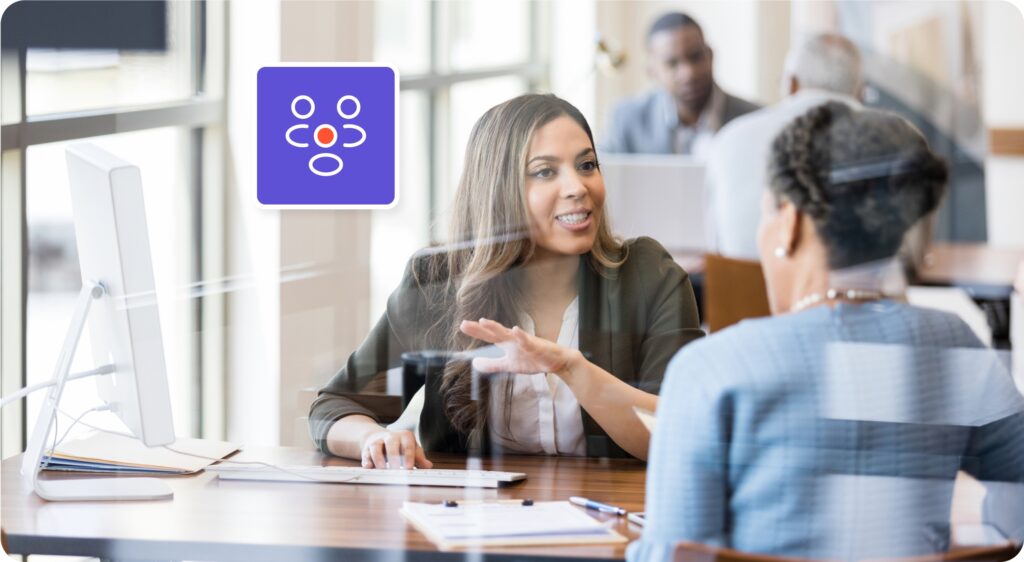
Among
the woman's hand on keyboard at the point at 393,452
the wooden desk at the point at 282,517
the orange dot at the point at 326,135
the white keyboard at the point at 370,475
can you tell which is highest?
the orange dot at the point at 326,135

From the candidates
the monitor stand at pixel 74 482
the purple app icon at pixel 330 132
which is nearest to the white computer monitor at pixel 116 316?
the monitor stand at pixel 74 482

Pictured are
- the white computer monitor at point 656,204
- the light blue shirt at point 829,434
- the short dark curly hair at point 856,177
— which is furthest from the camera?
the white computer monitor at point 656,204

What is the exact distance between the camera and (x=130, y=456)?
5.55 ft

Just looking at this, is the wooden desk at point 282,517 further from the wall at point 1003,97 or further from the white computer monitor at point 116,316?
the wall at point 1003,97

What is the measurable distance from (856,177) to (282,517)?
87cm

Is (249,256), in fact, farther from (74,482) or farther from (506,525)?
(506,525)

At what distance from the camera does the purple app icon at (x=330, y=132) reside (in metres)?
1.64

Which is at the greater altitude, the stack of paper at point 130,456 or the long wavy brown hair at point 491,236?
the long wavy brown hair at point 491,236

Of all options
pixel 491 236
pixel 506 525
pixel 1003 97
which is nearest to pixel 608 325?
pixel 491 236

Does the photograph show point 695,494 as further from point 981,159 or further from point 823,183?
point 981,159

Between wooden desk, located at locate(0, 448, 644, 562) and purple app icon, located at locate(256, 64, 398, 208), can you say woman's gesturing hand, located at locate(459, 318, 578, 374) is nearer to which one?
wooden desk, located at locate(0, 448, 644, 562)

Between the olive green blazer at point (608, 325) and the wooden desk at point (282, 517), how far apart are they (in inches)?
2.5

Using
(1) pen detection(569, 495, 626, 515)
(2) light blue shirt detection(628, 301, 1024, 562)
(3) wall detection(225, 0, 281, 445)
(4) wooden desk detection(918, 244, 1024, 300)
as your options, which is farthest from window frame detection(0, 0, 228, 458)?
(4) wooden desk detection(918, 244, 1024, 300)

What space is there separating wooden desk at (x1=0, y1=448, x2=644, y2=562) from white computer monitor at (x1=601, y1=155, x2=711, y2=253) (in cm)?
32
